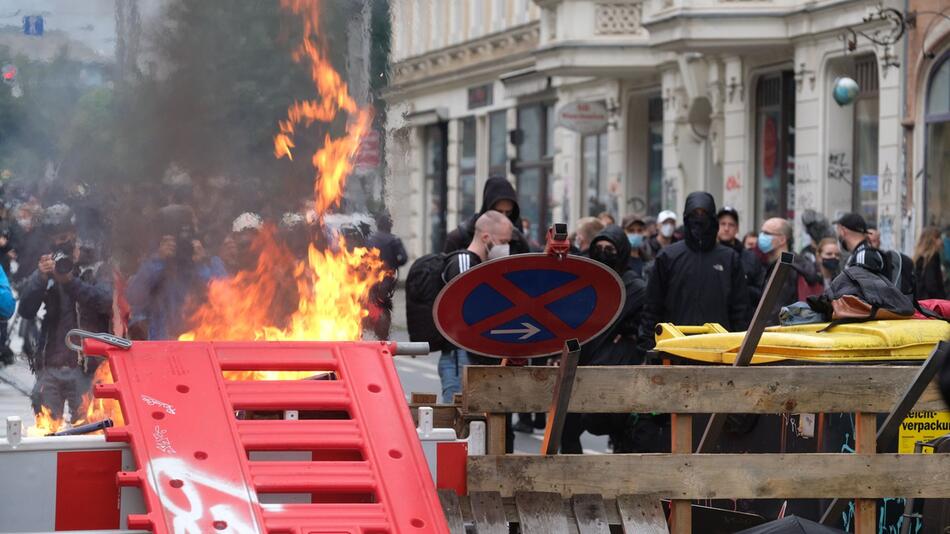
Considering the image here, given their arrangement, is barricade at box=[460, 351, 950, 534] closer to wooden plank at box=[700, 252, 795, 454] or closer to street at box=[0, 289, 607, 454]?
wooden plank at box=[700, 252, 795, 454]

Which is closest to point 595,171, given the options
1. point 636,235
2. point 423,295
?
point 636,235

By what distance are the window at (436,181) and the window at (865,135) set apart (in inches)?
225

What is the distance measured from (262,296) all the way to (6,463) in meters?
1.99

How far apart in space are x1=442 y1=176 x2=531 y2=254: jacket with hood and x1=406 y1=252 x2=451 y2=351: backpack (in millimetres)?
641

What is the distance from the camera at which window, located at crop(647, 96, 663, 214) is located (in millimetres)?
30938

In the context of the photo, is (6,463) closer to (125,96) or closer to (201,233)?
(201,233)

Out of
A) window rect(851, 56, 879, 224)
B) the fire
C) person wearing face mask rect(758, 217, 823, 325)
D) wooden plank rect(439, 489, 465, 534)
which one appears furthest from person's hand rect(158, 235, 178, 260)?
window rect(851, 56, 879, 224)

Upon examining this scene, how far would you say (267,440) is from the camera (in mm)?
5078

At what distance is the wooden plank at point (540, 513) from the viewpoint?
5.51 m

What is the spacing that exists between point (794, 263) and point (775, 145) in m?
13.6

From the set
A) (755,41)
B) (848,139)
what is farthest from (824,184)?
(755,41)

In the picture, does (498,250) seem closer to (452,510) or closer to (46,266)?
(46,266)

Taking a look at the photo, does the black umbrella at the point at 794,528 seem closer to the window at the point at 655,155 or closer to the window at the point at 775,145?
the window at the point at 775,145

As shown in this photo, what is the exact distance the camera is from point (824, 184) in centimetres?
2392
